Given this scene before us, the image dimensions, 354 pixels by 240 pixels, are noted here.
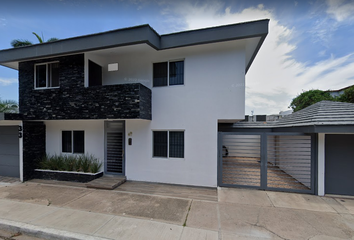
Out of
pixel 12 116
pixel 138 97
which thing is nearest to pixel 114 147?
pixel 138 97

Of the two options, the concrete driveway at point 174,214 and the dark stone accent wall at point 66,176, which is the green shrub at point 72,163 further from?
the concrete driveway at point 174,214

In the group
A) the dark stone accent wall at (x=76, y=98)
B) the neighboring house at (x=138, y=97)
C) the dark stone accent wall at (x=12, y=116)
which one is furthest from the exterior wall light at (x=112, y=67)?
the dark stone accent wall at (x=12, y=116)

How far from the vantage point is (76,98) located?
6.18 m

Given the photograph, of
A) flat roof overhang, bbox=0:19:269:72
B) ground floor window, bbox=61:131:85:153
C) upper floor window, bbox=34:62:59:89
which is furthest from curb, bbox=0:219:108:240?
flat roof overhang, bbox=0:19:269:72

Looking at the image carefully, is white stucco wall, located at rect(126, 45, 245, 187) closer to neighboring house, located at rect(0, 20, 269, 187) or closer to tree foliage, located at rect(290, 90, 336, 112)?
neighboring house, located at rect(0, 20, 269, 187)

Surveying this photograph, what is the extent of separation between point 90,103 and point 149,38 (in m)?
3.43

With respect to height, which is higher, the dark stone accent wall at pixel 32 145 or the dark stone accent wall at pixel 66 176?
the dark stone accent wall at pixel 32 145

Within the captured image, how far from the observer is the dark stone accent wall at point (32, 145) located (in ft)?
22.4

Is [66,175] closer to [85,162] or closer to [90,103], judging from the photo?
[85,162]

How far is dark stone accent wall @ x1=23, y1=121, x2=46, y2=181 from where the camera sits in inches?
268

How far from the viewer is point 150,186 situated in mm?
6059

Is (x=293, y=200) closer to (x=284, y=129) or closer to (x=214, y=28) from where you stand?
(x=284, y=129)

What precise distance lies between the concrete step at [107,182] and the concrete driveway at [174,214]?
0.74 ft

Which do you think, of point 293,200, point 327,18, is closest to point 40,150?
point 293,200
